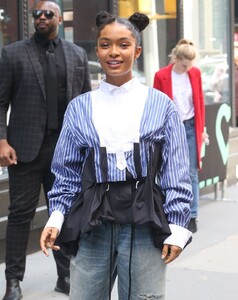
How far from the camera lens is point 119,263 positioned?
3.39 metres

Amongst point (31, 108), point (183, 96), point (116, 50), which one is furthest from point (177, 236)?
point (183, 96)

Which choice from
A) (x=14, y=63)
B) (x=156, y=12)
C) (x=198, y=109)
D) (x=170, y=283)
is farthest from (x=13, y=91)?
(x=156, y=12)

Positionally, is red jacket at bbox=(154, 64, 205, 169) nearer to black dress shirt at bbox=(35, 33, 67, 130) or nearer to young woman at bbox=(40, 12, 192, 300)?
black dress shirt at bbox=(35, 33, 67, 130)

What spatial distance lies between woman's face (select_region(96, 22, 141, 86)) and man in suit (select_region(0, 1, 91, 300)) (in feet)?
6.20

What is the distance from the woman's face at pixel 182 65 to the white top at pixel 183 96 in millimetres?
50


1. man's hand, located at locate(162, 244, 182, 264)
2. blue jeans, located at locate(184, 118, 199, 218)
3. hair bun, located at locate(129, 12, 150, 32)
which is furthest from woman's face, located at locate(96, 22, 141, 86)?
blue jeans, located at locate(184, 118, 199, 218)

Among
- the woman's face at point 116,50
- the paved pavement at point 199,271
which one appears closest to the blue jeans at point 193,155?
the paved pavement at point 199,271

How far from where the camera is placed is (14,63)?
528cm

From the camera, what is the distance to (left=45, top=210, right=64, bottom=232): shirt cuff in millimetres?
3379

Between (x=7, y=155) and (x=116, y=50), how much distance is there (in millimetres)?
1976

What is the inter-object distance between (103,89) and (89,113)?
0.12 meters

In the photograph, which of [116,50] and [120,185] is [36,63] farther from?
[120,185]

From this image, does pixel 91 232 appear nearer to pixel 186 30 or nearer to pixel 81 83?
pixel 81 83

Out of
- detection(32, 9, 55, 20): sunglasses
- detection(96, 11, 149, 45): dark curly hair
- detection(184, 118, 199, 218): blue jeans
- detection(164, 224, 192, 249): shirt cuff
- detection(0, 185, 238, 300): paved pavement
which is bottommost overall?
detection(0, 185, 238, 300): paved pavement
